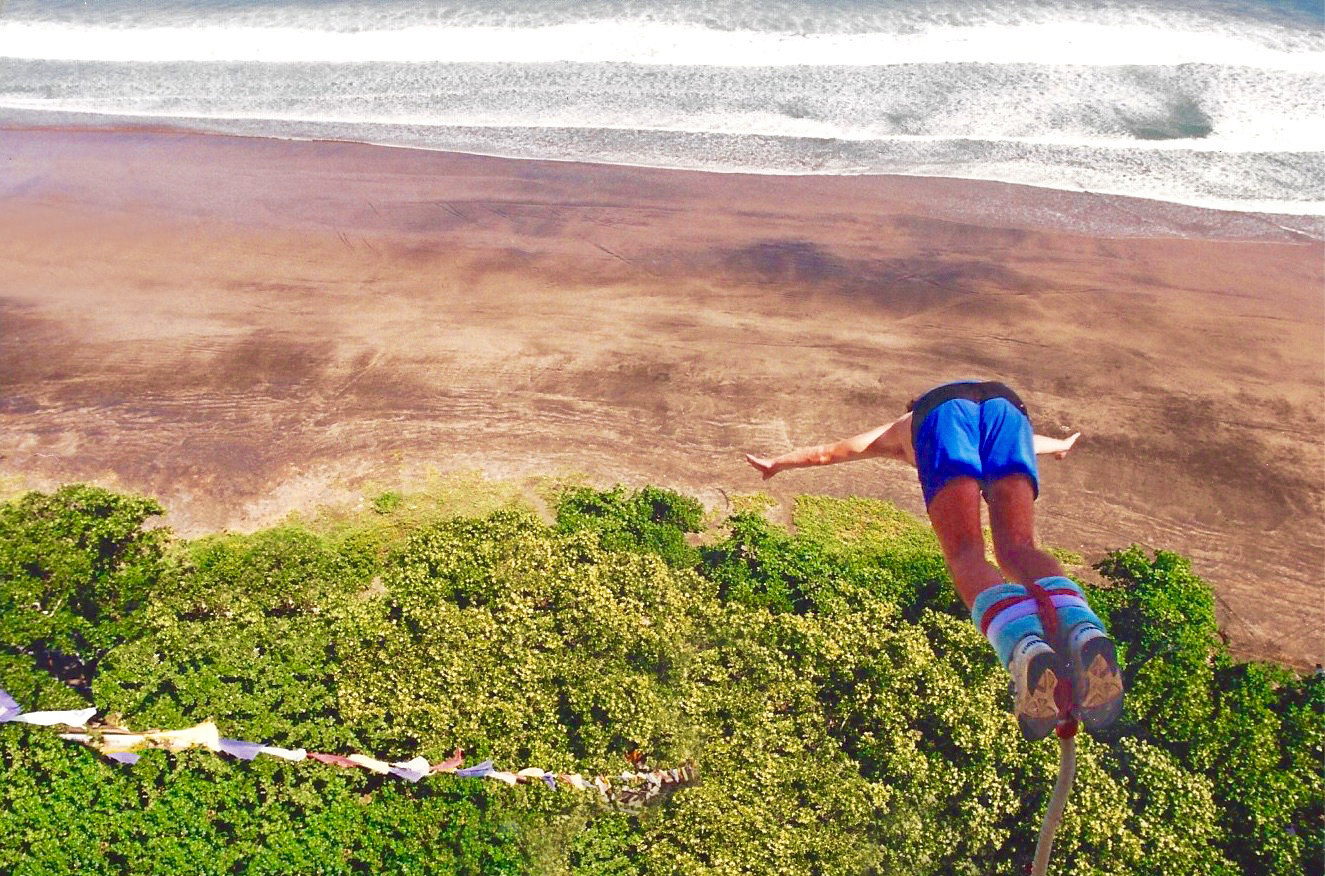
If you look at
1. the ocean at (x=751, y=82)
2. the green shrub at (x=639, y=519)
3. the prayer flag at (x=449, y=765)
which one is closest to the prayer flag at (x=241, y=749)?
the prayer flag at (x=449, y=765)

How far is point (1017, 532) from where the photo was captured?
20.4ft

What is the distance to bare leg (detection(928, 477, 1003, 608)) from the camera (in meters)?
6.02

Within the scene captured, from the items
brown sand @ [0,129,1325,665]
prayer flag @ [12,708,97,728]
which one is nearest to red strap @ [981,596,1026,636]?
prayer flag @ [12,708,97,728]

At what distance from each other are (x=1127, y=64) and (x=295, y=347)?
31717mm

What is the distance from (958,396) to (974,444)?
48cm

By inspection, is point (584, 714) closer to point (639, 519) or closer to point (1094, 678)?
point (639, 519)

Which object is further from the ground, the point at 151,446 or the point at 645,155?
the point at 645,155

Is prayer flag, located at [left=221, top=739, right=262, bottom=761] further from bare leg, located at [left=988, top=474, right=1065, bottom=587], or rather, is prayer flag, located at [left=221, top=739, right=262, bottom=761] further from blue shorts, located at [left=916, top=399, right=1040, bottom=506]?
bare leg, located at [left=988, top=474, right=1065, bottom=587]

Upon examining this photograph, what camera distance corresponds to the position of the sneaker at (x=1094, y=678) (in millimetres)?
4742

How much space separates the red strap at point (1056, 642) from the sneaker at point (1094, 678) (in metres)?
0.04

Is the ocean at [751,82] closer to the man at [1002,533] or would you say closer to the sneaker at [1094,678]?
the man at [1002,533]

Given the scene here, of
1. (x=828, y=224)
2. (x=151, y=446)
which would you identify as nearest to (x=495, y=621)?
(x=151, y=446)

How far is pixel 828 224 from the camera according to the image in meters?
24.0

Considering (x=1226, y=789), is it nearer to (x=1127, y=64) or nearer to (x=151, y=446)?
(x=151, y=446)
